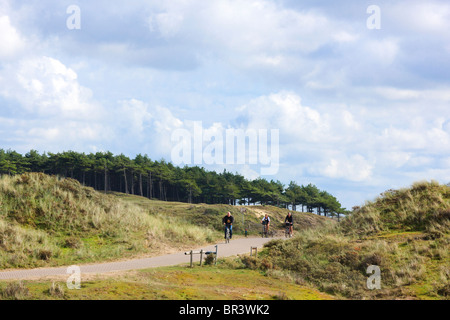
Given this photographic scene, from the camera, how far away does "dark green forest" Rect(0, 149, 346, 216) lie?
97.3 metres

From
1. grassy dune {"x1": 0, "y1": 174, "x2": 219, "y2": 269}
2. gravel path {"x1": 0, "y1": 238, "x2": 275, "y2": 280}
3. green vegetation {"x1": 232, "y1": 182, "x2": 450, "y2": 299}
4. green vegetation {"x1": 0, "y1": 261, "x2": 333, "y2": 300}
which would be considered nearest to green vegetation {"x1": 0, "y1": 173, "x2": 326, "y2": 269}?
grassy dune {"x1": 0, "y1": 174, "x2": 219, "y2": 269}

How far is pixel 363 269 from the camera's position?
21062mm

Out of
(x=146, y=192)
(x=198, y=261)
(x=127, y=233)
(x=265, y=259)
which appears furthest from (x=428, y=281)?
(x=146, y=192)

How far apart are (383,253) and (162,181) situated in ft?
295

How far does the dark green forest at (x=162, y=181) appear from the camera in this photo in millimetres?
97312

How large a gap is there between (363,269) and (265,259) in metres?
4.70

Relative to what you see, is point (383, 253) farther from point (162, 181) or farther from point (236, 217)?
point (162, 181)

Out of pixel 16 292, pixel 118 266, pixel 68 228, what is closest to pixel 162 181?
pixel 68 228

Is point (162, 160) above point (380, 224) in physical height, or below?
above

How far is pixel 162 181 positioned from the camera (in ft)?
357

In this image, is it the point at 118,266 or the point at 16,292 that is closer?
the point at 16,292

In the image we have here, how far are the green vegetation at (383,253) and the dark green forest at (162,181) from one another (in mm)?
67241
